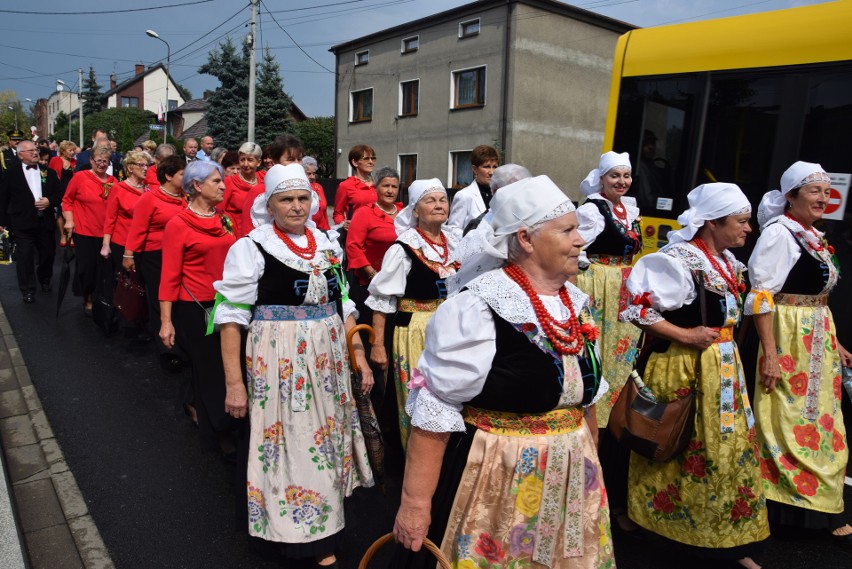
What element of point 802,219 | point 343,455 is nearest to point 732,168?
point 802,219

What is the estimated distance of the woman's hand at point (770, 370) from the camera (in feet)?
12.4

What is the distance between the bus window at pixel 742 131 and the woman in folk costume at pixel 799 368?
5.97 feet

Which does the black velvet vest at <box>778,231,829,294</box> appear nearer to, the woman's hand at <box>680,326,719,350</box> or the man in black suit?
the woman's hand at <box>680,326,719,350</box>

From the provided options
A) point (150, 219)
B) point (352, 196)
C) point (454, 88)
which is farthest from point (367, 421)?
point (454, 88)

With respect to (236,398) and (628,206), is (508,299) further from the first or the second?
(628,206)

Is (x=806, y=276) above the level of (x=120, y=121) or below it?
below

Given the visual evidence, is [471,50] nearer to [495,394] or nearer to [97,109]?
[495,394]

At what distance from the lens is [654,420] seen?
3.30 m

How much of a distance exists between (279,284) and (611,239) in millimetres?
2823

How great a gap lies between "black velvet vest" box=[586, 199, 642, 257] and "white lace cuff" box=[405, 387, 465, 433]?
10.7 feet

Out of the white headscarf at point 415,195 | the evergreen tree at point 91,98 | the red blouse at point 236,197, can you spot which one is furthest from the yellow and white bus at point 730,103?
the evergreen tree at point 91,98

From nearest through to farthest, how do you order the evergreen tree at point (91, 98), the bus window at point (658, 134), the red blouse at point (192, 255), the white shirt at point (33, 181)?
the red blouse at point (192, 255) < the bus window at point (658, 134) < the white shirt at point (33, 181) < the evergreen tree at point (91, 98)

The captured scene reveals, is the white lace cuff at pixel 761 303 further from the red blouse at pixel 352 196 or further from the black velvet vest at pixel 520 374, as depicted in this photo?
the red blouse at pixel 352 196

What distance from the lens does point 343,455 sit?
11.7 feet
